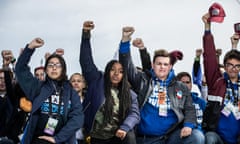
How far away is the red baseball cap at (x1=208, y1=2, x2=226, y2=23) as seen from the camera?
601 centimetres

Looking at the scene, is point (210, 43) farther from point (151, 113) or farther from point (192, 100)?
point (151, 113)

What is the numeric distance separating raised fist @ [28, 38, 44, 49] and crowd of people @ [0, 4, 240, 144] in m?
0.01

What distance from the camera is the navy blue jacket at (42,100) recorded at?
5.20 m

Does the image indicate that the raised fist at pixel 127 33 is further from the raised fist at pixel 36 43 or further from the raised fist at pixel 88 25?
the raised fist at pixel 36 43

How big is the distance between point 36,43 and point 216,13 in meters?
2.63

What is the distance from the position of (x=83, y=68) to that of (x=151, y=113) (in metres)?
1.14

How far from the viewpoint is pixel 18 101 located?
6.77 m

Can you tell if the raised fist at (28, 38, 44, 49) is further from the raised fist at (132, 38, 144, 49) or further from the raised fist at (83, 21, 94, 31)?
the raised fist at (132, 38, 144, 49)

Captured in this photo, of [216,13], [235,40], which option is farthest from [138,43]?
[235,40]

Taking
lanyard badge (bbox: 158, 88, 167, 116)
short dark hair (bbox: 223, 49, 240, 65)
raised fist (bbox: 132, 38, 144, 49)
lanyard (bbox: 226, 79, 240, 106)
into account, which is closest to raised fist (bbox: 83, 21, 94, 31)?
raised fist (bbox: 132, 38, 144, 49)

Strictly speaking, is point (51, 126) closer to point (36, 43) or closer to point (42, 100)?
point (42, 100)

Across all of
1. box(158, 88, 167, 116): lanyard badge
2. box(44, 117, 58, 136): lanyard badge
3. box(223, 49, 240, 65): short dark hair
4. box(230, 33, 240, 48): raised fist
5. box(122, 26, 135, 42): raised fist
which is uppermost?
box(122, 26, 135, 42): raised fist

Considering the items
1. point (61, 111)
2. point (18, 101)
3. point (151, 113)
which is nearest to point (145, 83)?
point (151, 113)

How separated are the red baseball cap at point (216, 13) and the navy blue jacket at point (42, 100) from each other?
2326 millimetres
